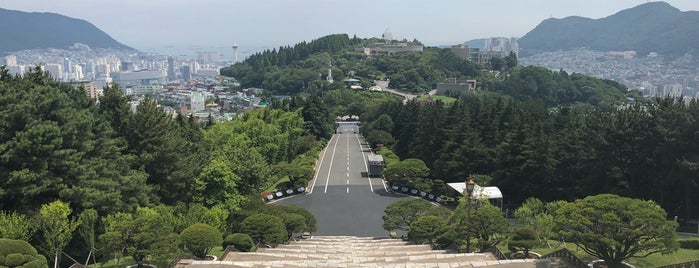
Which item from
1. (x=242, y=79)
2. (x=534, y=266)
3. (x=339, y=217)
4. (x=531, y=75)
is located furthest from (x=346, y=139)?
(x=242, y=79)

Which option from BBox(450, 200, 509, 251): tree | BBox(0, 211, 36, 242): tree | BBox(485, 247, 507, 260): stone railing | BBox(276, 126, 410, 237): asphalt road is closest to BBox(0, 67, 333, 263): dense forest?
BBox(0, 211, 36, 242): tree

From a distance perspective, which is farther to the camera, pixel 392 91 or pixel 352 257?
pixel 392 91

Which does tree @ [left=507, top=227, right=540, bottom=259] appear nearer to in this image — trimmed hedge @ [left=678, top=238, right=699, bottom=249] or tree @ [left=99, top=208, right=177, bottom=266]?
trimmed hedge @ [left=678, top=238, right=699, bottom=249]

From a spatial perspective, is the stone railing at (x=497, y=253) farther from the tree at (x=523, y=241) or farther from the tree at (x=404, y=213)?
the tree at (x=404, y=213)

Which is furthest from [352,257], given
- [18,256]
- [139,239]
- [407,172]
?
[407,172]

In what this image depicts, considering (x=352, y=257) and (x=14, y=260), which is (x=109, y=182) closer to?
(x=14, y=260)

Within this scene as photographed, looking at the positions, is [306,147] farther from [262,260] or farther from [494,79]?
[494,79]
